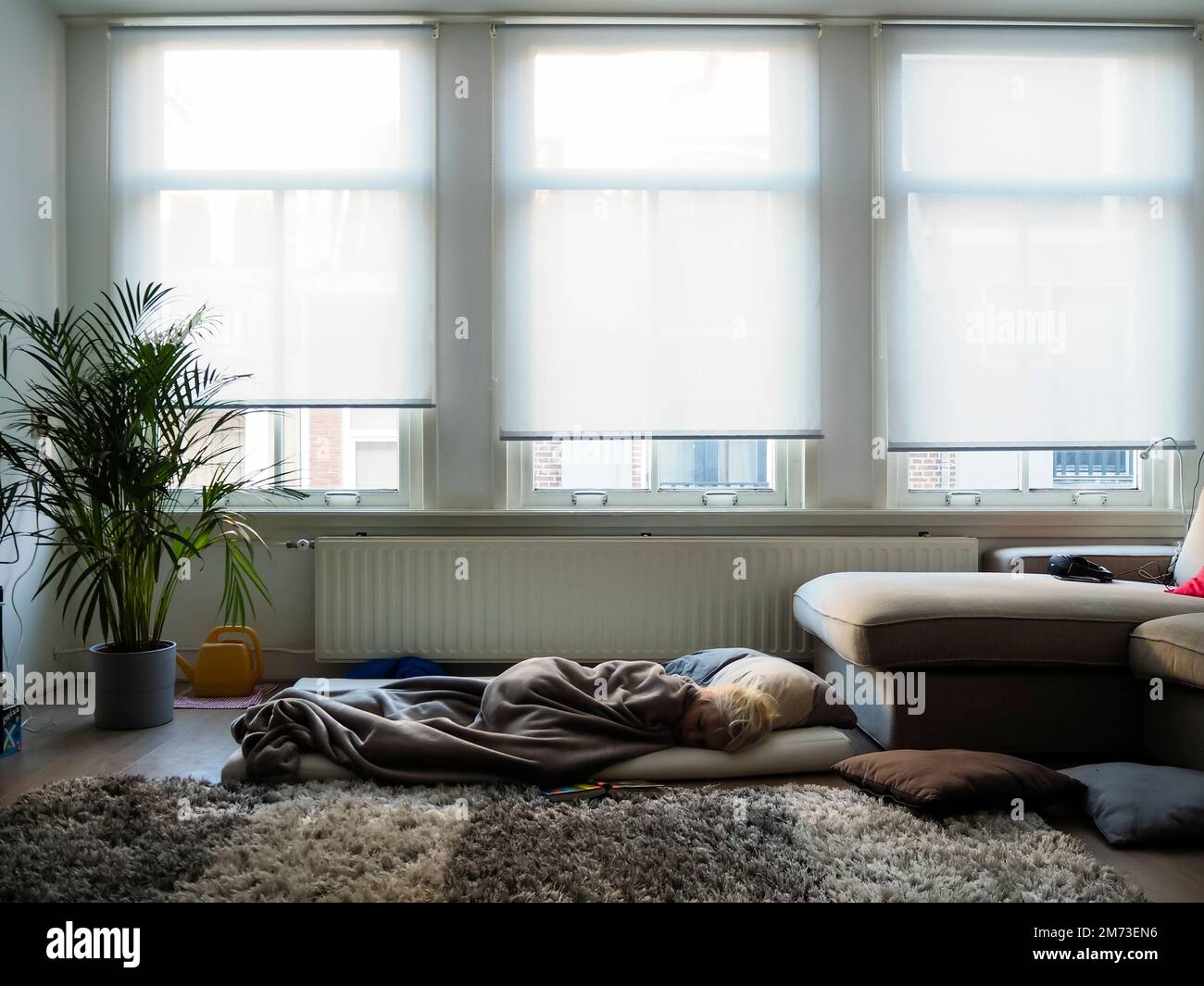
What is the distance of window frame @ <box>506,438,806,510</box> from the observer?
11.8ft

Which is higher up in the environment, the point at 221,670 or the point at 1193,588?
the point at 1193,588

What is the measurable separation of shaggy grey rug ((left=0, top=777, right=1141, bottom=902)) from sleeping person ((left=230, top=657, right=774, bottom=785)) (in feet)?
0.28

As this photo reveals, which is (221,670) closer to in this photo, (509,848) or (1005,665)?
(509,848)

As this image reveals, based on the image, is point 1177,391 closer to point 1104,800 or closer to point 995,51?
point 995,51

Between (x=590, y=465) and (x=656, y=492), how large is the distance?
12.4 inches

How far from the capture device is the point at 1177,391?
3.56m

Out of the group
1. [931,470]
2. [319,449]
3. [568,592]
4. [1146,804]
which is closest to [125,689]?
[319,449]

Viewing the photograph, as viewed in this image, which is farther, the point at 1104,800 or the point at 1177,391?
the point at 1177,391

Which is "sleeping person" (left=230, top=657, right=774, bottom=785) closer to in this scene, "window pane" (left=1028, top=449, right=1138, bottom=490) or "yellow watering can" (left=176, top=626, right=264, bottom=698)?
"yellow watering can" (left=176, top=626, right=264, bottom=698)

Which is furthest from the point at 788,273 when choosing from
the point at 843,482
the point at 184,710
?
the point at 184,710

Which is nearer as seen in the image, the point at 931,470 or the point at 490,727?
the point at 490,727

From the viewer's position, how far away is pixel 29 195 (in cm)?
334

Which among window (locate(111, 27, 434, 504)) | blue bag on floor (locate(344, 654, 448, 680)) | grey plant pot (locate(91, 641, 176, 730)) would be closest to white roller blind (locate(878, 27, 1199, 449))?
window (locate(111, 27, 434, 504))
